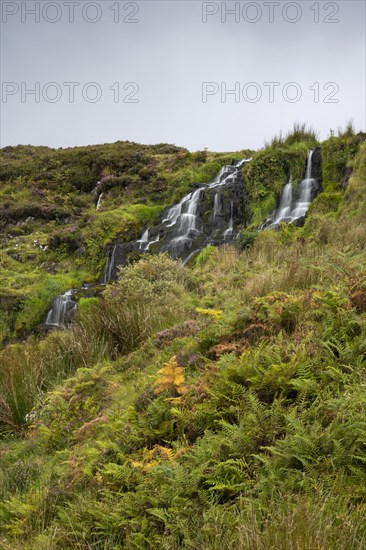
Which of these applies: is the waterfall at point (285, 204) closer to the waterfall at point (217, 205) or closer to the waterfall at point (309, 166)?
the waterfall at point (309, 166)

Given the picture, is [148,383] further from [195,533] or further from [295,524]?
[295,524]

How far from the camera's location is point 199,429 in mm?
3107

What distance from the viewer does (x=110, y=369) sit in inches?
209

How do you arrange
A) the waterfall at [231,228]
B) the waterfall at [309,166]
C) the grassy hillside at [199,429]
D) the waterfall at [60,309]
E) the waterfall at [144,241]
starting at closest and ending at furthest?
the grassy hillside at [199,429] < the waterfall at [60,309] < the waterfall at [231,228] < the waterfall at [144,241] < the waterfall at [309,166]

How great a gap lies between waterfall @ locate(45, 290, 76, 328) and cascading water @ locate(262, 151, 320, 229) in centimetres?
615

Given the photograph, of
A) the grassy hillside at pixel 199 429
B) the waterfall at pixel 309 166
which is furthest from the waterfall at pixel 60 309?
the waterfall at pixel 309 166

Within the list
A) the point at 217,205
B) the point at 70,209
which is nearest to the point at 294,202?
the point at 217,205

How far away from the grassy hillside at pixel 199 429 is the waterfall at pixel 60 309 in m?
5.95

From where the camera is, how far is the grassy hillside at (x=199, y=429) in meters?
2.10

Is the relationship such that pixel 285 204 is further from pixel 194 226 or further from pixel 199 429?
pixel 199 429

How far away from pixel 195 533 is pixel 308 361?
1497mm

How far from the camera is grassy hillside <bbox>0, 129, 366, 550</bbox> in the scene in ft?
6.89

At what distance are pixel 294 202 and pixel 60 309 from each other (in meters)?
7.99

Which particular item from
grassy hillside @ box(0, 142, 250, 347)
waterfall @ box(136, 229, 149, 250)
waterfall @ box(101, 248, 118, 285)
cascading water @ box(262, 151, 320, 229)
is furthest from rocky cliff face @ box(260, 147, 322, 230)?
waterfall @ box(101, 248, 118, 285)
